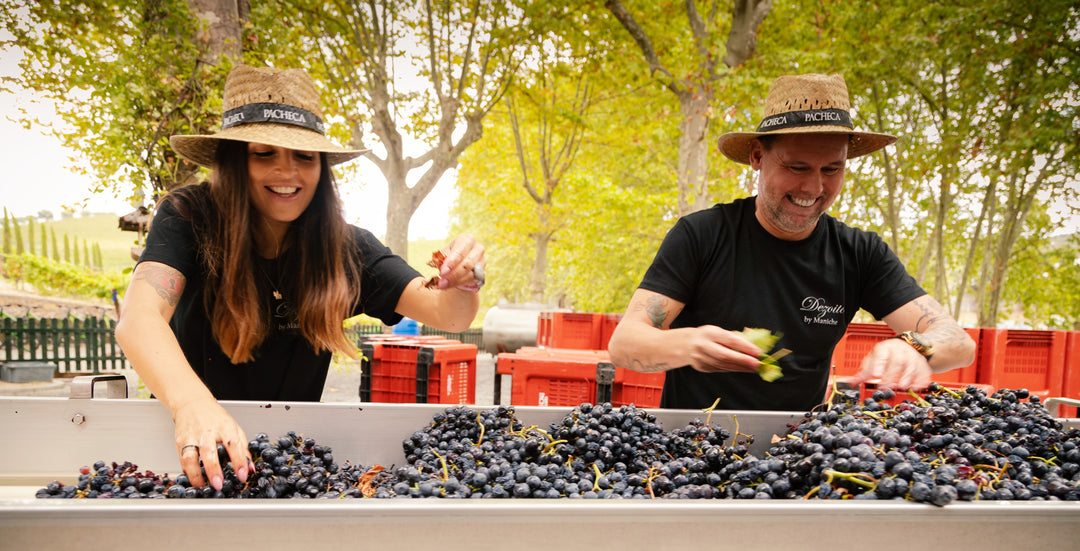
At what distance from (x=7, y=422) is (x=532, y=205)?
1459cm

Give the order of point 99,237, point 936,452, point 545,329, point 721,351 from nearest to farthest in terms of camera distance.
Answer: point 936,452 → point 721,351 → point 545,329 → point 99,237

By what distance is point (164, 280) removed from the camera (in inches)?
64.3

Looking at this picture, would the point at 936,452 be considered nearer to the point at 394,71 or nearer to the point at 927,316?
the point at 927,316

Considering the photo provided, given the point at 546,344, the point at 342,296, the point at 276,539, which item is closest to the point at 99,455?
the point at 342,296

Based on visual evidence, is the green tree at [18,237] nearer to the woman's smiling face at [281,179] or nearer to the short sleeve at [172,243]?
the short sleeve at [172,243]

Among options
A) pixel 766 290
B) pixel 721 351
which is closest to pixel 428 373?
pixel 766 290

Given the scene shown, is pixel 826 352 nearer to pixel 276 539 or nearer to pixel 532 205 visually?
pixel 276 539

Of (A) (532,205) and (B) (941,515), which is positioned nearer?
(B) (941,515)

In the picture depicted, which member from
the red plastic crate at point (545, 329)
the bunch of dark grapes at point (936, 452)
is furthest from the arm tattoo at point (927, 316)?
the red plastic crate at point (545, 329)

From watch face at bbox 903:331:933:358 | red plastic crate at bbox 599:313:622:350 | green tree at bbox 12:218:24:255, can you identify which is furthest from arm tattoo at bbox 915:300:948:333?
green tree at bbox 12:218:24:255

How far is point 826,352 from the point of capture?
213 centimetres

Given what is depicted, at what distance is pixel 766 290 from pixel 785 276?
0.31ft

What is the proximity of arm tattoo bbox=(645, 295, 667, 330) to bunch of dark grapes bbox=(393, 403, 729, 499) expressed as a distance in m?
0.57

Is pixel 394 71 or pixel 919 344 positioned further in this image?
pixel 394 71
